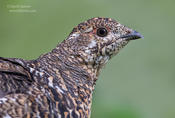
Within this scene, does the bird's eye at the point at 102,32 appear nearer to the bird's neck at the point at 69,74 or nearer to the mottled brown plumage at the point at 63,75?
the mottled brown plumage at the point at 63,75

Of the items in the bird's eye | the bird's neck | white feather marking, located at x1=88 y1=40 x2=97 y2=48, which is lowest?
the bird's neck

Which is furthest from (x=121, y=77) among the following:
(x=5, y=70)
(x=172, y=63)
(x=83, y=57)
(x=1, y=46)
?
(x=5, y=70)

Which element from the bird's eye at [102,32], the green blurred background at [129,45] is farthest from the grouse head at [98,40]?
the green blurred background at [129,45]

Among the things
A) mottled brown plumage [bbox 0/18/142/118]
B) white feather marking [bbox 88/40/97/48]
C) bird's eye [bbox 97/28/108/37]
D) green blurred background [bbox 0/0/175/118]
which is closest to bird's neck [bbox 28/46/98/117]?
mottled brown plumage [bbox 0/18/142/118]

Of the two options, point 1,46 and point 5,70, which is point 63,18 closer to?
point 1,46

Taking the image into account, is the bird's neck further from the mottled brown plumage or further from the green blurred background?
the green blurred background

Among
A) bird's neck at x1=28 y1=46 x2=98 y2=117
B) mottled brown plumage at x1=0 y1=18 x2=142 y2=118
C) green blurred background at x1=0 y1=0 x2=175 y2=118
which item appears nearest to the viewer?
mottled brown plumage at x1=0 y1=18 x2=142 y2=118

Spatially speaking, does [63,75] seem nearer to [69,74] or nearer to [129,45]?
[69,74]

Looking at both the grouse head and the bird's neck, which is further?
the grouse head
